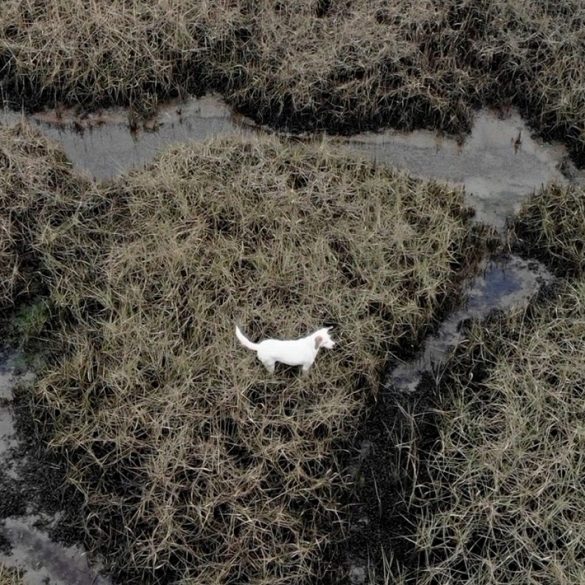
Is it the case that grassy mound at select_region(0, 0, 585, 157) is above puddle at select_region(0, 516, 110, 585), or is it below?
above

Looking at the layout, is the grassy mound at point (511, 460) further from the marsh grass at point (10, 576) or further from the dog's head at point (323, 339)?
the marsh grass at point (10, 576)

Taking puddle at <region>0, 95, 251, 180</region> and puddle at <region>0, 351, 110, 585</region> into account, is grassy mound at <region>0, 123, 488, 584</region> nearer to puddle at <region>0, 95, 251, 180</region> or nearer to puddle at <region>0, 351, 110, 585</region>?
puddle at <region>0, 351, 110, 585</region>

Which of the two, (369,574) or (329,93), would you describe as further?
(329,93)

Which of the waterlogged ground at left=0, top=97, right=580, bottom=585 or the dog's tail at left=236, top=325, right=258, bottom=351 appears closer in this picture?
the dog's tail at left=236, top=325, right=258, bottom=351

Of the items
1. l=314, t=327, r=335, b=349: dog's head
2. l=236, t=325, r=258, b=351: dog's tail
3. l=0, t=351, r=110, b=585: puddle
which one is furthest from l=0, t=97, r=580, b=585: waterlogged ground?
l=0, t=351, r=110, b=585: puddle

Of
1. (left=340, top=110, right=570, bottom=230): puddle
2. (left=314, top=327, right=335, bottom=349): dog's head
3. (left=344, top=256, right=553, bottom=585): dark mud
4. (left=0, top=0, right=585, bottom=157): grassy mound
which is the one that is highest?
(left=0, top=0, right=585, bottom=157): grassy mound

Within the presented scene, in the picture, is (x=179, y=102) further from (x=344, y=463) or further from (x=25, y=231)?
(x=344, y=463)

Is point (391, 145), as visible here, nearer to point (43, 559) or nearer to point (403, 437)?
point (403, 437)

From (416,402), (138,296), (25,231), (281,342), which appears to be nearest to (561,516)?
(416,402)
